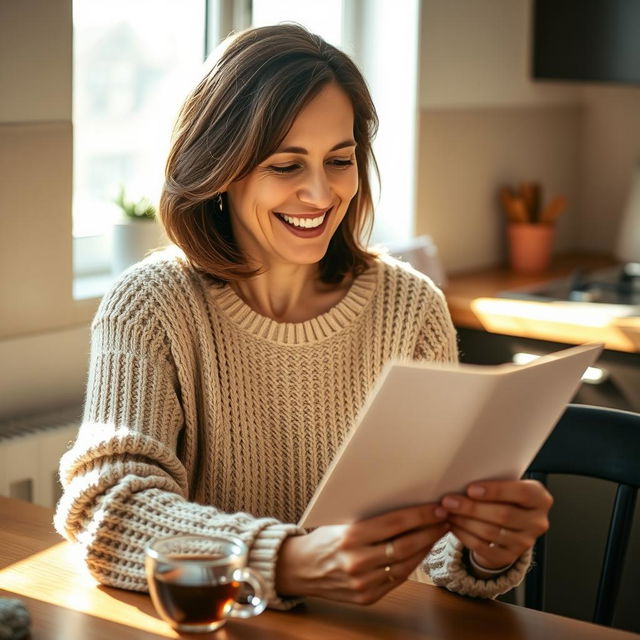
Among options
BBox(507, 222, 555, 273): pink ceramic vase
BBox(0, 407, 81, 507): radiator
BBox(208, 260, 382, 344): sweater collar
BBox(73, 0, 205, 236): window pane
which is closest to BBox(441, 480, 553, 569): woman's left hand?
BBox(208, 260, 382, 344): sweater collar

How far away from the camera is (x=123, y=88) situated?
8.05ft

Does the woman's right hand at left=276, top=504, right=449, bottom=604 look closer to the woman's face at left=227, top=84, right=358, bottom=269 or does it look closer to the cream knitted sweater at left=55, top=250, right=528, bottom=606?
the cream knitted sweater at left=55, top=250, right=528, bottom=606

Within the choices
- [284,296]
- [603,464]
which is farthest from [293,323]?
[603,464]

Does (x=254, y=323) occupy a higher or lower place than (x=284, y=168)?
lower

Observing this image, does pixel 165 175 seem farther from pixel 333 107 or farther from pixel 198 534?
pixel 198 534

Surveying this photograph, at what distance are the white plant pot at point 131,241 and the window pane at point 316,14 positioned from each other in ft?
2.33

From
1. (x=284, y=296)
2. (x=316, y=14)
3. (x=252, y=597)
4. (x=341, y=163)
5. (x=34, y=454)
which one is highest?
(x=316, y=14)

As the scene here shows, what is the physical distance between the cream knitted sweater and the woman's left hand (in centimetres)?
7

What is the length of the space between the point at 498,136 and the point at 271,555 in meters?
2.14

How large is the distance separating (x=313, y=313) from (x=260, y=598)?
0.63 m

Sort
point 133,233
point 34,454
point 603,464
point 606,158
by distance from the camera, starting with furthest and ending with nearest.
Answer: point 606,158 < point 133,233 < point 34,454 < point 603,464

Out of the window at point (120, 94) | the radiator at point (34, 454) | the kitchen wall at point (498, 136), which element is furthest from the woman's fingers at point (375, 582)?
the kitchen wall at point (498, 136)

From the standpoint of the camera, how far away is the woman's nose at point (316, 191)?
1535mm

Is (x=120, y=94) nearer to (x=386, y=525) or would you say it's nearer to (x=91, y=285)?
(x=91, y=285)
